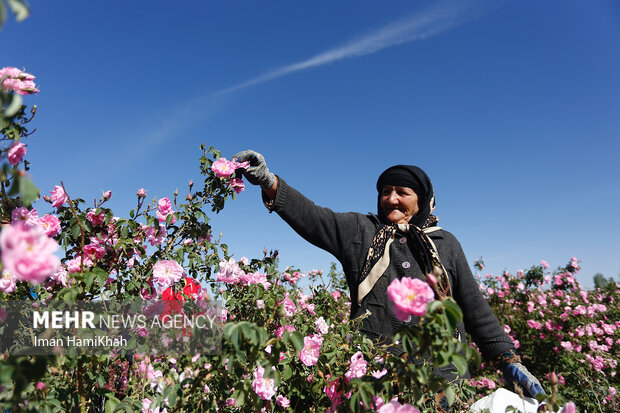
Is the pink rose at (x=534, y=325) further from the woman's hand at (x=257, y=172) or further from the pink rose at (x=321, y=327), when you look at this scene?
the woman's hand at (x=257, y=172)

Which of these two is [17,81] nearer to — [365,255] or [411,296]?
[411,296]

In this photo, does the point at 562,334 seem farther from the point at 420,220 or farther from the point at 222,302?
the point at 222,302

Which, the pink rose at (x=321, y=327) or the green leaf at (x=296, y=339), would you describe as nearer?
the green leaf at (x=296, y=339)

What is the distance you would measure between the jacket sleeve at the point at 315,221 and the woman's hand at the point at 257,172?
0.07 m

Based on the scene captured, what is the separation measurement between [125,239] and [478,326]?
2162mm

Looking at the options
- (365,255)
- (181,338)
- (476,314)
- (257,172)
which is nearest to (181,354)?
(181,338)

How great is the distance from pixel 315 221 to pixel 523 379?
143cm

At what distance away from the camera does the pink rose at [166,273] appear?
1.69 metres

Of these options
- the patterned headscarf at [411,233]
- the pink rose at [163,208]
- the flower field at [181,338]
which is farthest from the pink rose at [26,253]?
the patterned headscarf at [411,233]

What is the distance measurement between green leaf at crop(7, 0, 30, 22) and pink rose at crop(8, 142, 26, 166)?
64 cm

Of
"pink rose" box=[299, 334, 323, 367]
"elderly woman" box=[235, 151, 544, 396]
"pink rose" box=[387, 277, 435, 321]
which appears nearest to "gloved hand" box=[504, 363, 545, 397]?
"elderly woman" box=[235, 151, 544, 396]

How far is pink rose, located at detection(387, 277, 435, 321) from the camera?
0.92 meters

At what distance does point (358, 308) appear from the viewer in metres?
2.36

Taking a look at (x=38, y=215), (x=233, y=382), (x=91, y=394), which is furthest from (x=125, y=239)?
(x=233, y=382)
